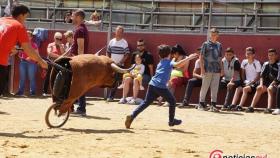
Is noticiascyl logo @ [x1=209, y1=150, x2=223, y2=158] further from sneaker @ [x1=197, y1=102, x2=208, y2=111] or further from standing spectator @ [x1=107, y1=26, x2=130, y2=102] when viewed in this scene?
standing spectator @ [x1=107, y1=26, x2=130, y2=102]

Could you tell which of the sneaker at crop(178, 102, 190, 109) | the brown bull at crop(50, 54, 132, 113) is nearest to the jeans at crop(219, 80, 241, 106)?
the sneaker at crop(178, 102, 190, 109)

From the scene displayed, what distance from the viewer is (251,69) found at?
1381cm

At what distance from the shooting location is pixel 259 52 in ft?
47.2

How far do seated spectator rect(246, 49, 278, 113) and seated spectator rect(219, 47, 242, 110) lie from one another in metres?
0.63

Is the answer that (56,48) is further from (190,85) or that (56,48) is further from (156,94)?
(156,94)

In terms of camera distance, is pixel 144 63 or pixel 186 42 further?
pixel 186 42

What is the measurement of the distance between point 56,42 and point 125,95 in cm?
243

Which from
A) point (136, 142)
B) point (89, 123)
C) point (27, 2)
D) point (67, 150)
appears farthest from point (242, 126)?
point (27, 2)

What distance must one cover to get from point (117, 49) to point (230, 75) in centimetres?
312

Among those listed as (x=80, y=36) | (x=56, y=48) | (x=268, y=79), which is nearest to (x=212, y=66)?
(x=268, y=79)

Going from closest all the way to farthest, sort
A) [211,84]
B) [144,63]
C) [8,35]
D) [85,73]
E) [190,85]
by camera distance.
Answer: [8,35]
[85,73]
[211,84]
[190,85]
[144,63]

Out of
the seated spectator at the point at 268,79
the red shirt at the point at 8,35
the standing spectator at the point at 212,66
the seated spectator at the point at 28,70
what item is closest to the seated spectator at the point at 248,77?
the seated spectator at the point at 268,79

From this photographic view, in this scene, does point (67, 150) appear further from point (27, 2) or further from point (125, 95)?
point (27, 2)

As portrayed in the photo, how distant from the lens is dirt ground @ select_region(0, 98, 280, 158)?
21.2 feet
